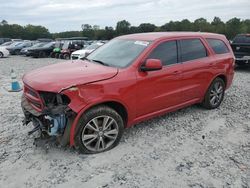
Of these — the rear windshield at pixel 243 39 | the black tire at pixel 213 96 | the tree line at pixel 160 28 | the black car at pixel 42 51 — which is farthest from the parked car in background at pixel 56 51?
the tree line at pixel 160 28

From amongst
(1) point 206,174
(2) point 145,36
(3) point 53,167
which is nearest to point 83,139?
(3) point 53,167

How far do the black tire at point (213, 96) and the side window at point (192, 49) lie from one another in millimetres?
761

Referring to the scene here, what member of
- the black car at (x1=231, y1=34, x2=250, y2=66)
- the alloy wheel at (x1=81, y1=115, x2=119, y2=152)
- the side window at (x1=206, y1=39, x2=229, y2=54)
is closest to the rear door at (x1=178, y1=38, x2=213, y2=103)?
the side window at (x1=206, y1=39, x2=229, y2=54)

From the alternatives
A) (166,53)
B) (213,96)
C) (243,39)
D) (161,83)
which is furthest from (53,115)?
(243,39)

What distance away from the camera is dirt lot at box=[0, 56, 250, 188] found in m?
3.44

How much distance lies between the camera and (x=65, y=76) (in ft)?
12.8

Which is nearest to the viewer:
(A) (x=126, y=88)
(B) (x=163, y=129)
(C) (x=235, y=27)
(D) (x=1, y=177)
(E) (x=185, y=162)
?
(D) (x=1, y=177)

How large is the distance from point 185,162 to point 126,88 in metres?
1.41

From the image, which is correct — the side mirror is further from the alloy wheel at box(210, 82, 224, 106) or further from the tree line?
the tree line

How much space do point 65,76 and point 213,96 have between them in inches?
142

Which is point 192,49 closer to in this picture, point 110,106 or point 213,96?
point 213,96

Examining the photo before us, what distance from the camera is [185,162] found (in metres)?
3.86

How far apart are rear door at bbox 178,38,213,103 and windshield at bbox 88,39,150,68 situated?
96 centimetres

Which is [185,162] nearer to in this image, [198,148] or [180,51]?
[198,148]
